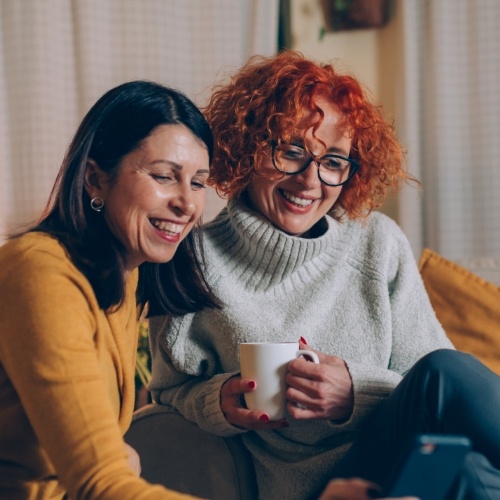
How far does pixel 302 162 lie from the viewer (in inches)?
61.9

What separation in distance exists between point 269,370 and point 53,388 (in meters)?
0.40

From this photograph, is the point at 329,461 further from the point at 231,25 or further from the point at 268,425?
the point at 231,25

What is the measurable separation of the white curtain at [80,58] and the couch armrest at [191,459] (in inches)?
37.2

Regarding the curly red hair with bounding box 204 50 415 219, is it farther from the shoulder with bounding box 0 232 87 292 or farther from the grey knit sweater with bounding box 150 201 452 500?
the shoulder with bounding box 0 232 87 292

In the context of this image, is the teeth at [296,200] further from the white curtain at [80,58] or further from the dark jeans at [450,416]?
the white curtain at [80,58]

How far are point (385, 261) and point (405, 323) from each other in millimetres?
127

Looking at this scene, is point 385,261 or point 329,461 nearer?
point 329,461

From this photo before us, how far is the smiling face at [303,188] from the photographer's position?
156 cm

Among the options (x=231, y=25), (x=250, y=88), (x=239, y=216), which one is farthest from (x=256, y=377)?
(x=231, y=25)

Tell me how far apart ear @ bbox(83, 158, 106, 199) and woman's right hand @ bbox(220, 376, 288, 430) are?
37 centimetres

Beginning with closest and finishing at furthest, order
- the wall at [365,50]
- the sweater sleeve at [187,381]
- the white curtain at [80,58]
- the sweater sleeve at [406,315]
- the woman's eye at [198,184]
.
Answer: the woman's eye at [198,184], the sweater sleeve at [187,381], the sweater sleeve at [406,315], the white curtain at [80,58], the wall at [365,50]

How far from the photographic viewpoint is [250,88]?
1638mm

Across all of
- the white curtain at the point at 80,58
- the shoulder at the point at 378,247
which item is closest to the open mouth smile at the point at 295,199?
the shoulder at the point at 378,247

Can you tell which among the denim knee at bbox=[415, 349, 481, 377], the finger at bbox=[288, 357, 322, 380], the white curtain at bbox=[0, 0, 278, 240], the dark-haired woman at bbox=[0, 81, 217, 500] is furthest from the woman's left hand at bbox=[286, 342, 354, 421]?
the white curtain at bbox=[0, 0, 278, 240]
